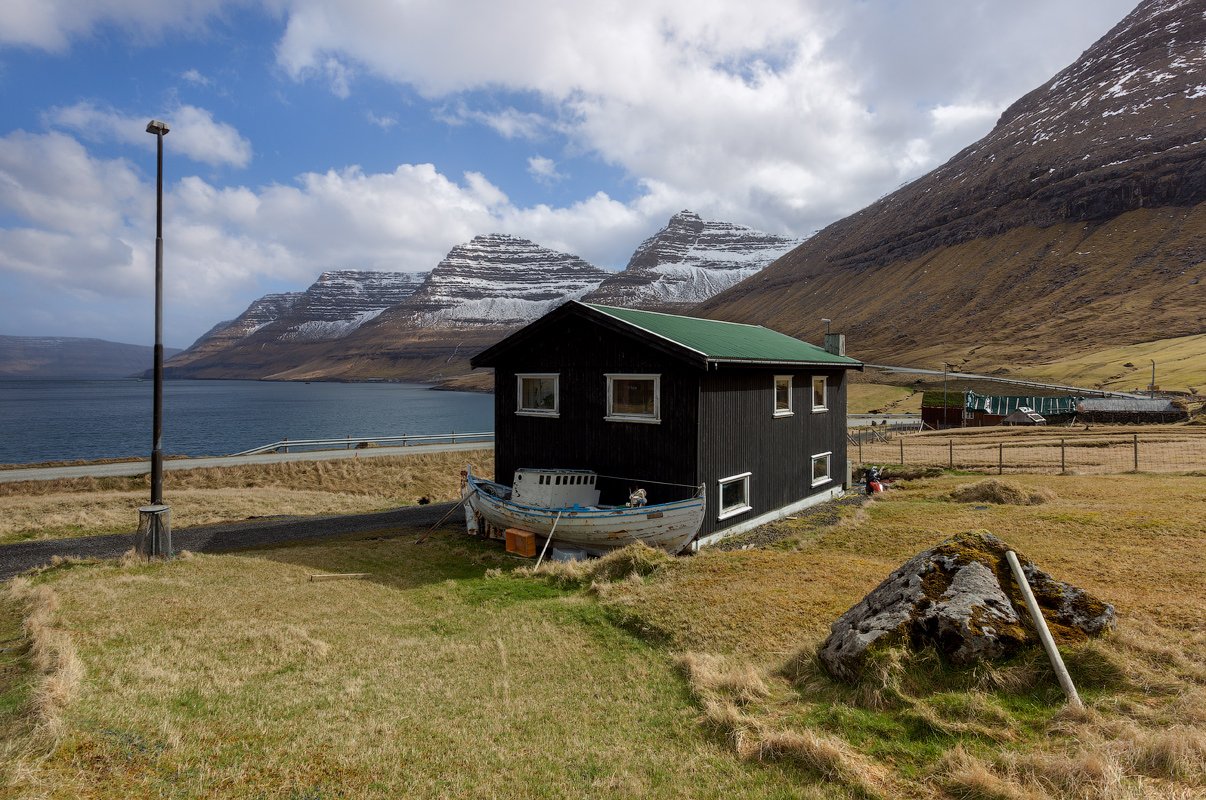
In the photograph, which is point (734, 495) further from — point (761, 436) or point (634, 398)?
point (634, 398)

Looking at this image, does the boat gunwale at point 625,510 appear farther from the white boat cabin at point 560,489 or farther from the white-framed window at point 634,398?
the white-framed window at point 634,398

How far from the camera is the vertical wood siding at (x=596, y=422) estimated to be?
56.6 feet

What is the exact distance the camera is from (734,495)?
1883 centimetres

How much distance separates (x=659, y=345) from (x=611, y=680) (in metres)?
9.89

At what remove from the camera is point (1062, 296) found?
456 ft

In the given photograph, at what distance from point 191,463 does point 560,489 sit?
3002cm

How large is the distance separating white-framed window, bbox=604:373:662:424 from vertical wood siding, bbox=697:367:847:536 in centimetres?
137

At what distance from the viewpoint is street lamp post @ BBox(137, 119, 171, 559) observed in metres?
16.0

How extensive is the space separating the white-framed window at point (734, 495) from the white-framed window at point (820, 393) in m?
5.75

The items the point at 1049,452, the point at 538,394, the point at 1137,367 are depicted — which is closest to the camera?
the point at 538,394

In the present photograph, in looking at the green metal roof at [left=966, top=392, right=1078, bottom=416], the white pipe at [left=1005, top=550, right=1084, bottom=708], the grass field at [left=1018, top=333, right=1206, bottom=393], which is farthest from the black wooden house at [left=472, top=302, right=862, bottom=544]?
the grass field at [left=1018, top=333, right=1206, bottom=393]

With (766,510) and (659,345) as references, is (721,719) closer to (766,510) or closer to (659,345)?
(659,345)

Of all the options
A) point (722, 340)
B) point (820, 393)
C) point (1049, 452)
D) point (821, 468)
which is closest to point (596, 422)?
point (722, 340)

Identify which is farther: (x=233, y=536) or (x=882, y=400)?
(x=882, y=400)
